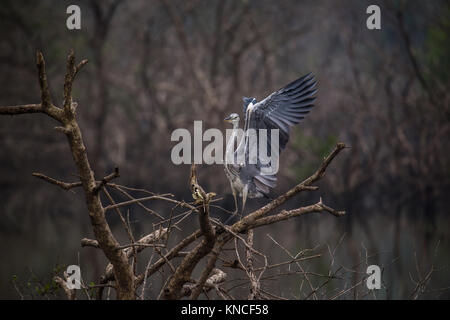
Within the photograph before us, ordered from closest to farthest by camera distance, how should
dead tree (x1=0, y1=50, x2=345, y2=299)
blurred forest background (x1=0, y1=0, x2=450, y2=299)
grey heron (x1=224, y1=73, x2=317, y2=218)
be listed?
dead tree (x1=0, y1=50, x2=345, y2=299), grey heron (x1=224, y1=73, x2=317, y2=218), blurred forest background (x1=0, y1=0, x2=450, y2=299)

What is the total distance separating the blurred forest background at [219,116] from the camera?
44.9 feet

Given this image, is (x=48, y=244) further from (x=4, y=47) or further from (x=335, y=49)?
(x=335, y=49)

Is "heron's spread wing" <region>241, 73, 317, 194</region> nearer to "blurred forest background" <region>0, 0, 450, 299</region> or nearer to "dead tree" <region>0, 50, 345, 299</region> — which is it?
"dead tree" <region>0, 50, 345, 299</region>

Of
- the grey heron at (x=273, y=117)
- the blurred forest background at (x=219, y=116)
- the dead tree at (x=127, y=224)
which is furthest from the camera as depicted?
the blurred forest background at (x=219, y=116)

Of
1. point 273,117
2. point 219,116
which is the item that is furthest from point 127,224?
point 219,116

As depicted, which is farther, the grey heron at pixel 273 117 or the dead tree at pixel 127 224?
the grey heron at pixel 273 117

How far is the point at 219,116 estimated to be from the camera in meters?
14.6

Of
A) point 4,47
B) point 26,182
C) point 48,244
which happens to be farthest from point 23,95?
point 48,244

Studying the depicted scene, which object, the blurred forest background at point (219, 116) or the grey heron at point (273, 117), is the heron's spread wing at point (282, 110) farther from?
the blurred forest background at point (219, 116)

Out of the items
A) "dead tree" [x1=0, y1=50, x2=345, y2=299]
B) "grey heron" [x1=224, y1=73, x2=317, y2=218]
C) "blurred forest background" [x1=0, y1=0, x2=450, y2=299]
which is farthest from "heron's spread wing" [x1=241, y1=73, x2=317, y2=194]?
"blurred forest background" [x1=0, y1=0, x2=450, y2=299]

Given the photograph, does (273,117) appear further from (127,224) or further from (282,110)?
(127,224)

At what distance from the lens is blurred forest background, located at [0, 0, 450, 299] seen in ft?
44.9

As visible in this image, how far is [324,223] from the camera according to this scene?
14609 mm

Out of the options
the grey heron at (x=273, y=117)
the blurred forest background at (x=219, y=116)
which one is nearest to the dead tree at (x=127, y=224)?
the grey heron at (x=273, y=117)
